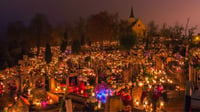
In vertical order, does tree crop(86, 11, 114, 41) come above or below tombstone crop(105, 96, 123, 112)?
above

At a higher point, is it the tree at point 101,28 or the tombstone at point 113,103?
the tree at point 101,28

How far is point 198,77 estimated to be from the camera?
11.3 meters

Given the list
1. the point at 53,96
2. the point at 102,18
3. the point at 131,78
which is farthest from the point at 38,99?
the point at 102,18

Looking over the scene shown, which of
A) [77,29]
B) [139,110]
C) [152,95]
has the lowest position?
[139,110]

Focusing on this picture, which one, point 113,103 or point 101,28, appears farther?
point 101,28

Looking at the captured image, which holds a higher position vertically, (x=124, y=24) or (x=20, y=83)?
(x=124, y=24)

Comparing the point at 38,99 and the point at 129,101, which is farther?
the point at 38,99

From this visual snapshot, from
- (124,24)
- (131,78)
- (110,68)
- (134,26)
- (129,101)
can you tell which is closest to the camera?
(129,101)

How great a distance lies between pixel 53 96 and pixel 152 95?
5013 mm

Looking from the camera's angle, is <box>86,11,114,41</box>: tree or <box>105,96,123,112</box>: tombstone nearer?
<box>105,96,123,112</box>: tombstone

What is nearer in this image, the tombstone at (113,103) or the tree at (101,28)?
the tombstone at (113,103)

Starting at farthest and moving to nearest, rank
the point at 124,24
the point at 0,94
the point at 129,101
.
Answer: the point at 124,24 < the point at 0,94 < the point at 129,101

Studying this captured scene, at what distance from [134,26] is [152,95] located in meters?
59.0

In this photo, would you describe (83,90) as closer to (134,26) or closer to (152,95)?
(152,95)
